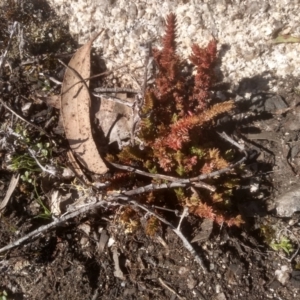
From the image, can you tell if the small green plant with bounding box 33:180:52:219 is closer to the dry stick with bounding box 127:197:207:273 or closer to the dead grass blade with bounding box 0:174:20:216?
the dead grass blade with bounding box 0:174:20:216

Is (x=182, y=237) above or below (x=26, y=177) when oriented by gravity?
below

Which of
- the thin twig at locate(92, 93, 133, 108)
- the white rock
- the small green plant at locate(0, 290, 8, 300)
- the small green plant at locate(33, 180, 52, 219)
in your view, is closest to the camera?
the small green plant at locate(0, 290, 8, 300)

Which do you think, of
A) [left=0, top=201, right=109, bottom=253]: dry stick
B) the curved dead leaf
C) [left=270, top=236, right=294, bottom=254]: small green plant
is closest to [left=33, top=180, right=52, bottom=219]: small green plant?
[left=0, top=201, right=109, bottom=253]: dry stick

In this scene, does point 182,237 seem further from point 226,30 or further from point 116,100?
point 226,30

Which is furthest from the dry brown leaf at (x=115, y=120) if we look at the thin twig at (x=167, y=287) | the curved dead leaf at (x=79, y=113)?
the thin twig at (x=167, y=287)

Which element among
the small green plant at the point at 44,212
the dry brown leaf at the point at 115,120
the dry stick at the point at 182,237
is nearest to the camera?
the dry stick at the point at 182,237

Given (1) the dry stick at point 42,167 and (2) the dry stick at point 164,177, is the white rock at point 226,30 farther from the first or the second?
(1) the dry stick at point 42,167

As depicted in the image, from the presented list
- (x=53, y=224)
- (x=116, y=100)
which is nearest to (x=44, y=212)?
(x=53, y=224)
